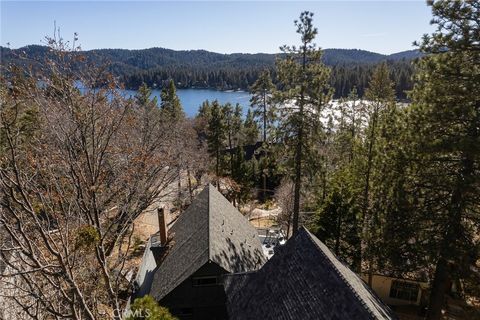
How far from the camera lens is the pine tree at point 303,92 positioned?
62.0 feet

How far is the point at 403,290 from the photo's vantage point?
20672mm

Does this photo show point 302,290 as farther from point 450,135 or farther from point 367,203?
point 367,203

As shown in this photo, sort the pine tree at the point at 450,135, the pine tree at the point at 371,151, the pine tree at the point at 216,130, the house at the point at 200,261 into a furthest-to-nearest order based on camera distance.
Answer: the pine tree at the point at 216,130, the pine tree at the point at 371,151, the house at the point at 200,261, the pine tree at the point at 450,135

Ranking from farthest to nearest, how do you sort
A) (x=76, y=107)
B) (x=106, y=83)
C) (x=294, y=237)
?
1. (x=294, y=237)
2. (x=106, y=83)
3. (x=76, y=107)

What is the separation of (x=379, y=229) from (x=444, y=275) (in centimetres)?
289

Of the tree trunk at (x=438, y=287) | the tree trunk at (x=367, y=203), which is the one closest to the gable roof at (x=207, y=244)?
the tree trunk at (x=367, y=203)

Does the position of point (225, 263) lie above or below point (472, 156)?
below

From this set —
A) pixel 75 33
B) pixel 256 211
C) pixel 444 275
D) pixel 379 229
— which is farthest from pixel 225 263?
pixel 256 211

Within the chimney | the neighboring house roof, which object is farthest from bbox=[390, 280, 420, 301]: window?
the chimney

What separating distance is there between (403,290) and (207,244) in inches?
534

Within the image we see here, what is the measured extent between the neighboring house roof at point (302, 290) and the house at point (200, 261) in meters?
1.90

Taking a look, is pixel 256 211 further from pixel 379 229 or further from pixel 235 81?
pixel 235 81

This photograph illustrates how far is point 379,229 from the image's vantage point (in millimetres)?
14375

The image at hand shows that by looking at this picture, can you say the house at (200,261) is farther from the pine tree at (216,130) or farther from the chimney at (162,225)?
the pine tree at (216,130)
